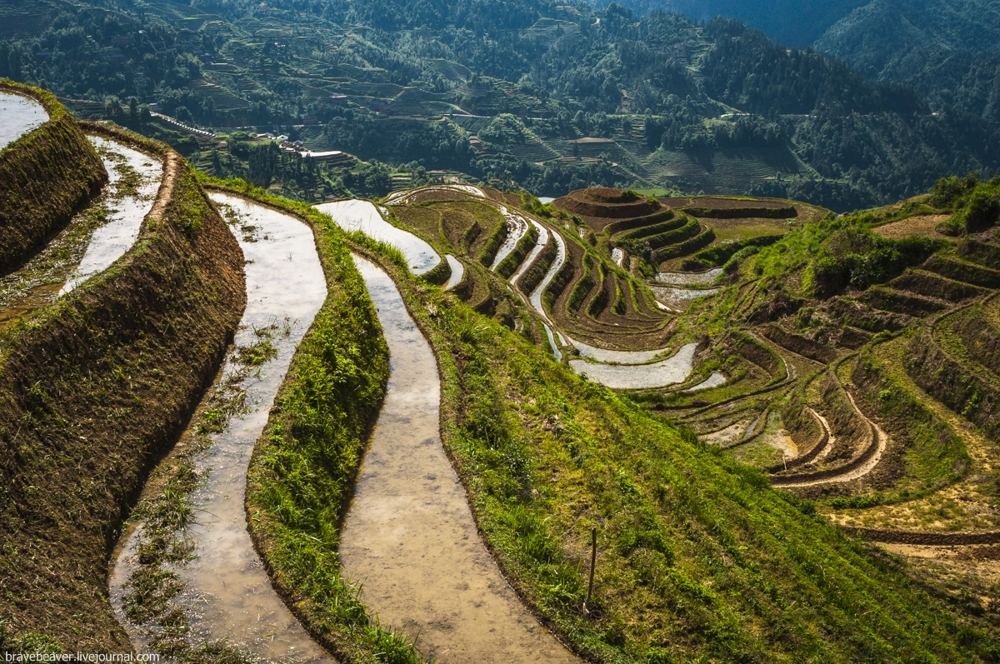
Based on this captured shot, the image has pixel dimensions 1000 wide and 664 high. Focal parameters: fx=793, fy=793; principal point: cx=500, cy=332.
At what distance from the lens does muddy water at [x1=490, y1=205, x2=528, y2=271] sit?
51.9 meters

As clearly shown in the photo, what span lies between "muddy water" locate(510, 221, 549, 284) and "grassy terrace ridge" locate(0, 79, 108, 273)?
30852mm

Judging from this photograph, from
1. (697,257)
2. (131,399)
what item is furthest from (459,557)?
(697,257)

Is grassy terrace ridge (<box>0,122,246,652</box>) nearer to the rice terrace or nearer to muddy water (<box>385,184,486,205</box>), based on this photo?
the rice terrace

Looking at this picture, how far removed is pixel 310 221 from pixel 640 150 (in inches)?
6590

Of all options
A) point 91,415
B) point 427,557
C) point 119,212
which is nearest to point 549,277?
point 119,212

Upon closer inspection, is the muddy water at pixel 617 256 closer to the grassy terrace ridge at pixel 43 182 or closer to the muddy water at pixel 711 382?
the muddy water at pixel 711 382

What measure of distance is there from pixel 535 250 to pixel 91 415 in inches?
1742

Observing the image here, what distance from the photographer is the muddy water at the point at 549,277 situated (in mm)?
47438

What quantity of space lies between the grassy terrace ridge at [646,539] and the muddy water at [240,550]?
341cm

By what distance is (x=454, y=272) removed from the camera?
38094 millimetres

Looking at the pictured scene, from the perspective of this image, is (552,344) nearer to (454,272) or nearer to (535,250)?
(454,272)

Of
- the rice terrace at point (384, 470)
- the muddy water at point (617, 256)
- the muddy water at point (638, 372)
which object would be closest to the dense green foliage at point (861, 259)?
the rice terrace at point (384, 470)

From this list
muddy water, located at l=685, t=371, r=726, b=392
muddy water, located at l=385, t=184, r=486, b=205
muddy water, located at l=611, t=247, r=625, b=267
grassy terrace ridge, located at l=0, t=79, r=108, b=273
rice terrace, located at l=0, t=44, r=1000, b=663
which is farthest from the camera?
muddy water, located at l=385, t=184, r=486, b=205

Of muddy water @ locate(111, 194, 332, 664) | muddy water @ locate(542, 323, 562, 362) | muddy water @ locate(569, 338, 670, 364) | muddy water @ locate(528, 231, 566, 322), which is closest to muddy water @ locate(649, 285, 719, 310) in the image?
muddy water @ locate(528, 231, 566, 322)
